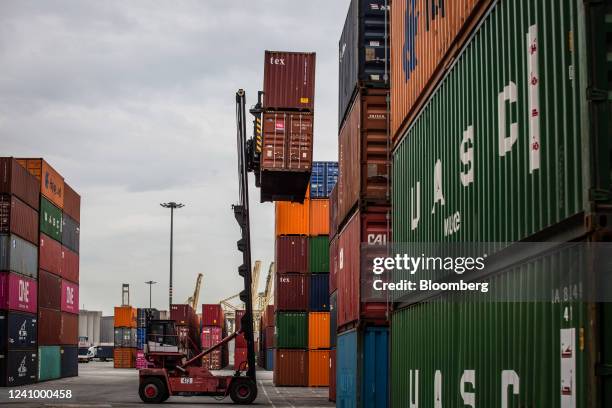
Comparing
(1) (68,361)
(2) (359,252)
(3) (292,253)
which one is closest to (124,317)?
(1) (68,361)

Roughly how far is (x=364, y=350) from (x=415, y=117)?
5857 millimetres

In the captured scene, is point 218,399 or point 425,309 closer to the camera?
point 425,309

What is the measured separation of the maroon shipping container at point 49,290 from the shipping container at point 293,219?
42.0ft

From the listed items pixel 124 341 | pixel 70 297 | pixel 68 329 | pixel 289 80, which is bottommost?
pixel 124 341

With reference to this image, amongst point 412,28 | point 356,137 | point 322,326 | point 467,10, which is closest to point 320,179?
point 322,326

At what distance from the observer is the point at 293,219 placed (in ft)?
147

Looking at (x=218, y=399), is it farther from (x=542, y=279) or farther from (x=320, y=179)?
(x=542, y=279)

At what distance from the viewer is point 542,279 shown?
27.0 feet

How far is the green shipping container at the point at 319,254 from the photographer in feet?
144

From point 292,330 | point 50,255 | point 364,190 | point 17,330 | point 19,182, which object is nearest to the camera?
point 364,190

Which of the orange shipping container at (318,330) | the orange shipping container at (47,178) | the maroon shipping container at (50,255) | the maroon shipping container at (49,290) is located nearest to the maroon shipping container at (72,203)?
the orange shipping container at (47,178)

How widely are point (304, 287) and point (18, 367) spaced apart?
14.0 meters

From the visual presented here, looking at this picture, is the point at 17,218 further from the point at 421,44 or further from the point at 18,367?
the point at 421,44

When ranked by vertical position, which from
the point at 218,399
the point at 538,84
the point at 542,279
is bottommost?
the point at 218,399
